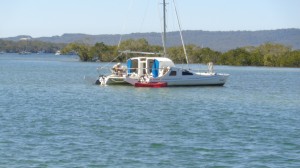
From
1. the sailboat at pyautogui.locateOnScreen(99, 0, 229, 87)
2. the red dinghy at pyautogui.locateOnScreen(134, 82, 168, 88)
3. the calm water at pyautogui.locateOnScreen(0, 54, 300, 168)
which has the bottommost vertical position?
the calm water at pyautogui.locateOnScreen(0, 54, 300, 168)

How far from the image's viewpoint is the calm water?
21.9 m

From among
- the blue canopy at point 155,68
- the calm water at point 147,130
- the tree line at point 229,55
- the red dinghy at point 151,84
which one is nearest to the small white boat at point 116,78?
the red dinghy at point 151,84

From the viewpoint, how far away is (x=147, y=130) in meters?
28.3

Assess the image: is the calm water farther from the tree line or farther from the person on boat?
the tree line

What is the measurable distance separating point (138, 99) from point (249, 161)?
74.1 feet

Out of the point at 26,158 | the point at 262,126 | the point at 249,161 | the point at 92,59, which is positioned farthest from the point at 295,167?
the point at 92,59

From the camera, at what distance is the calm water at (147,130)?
21.9m

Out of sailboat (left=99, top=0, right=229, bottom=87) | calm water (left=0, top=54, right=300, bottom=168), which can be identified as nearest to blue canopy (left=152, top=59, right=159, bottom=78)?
sailboat (left=99, top=0, right=229, bottom=87)

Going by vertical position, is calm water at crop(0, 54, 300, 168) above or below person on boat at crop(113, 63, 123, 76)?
below

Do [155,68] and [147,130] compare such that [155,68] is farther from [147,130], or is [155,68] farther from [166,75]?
[147,130]

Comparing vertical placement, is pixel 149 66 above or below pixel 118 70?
above

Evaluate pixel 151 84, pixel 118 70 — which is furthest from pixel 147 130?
pixel 118 70

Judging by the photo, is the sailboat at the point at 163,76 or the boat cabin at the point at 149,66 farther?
the boat cabin at the point at 149,66

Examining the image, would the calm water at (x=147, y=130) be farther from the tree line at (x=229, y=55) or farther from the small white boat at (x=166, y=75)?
the tree line at (x=229, y=55)
